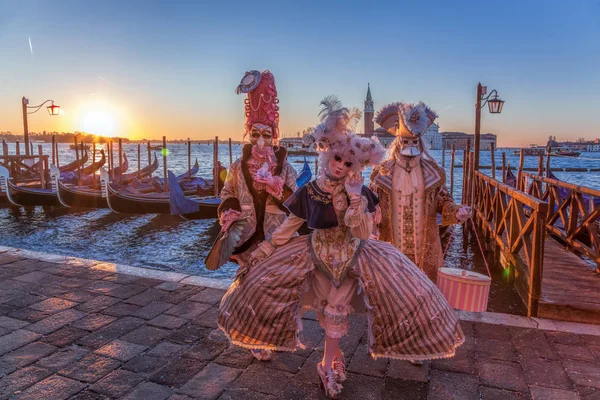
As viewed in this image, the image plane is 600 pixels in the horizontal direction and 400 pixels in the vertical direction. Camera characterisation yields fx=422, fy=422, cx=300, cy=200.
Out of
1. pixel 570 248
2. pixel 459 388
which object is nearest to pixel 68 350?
pixel 459 388

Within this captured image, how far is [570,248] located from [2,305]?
6.97 meters

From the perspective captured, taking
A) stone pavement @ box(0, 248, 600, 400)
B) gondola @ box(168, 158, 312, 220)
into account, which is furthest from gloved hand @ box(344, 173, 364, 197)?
gondola @ box(168, 158, 312, 220)

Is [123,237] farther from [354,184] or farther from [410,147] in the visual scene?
[354,184]

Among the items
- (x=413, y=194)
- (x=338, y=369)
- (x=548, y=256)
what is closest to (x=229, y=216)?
(x=338, y=369)

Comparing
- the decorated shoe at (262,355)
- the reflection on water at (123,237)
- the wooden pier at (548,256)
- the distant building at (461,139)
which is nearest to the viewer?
the decorated shoe at (262,355)

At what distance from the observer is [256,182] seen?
3.03m

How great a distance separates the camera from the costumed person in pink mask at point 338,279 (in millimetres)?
2195

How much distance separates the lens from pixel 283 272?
2.35 meters

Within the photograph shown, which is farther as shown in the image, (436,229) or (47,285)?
(47,285)

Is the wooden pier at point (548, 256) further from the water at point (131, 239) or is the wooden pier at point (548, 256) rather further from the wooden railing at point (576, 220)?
the water at point (131, 239)

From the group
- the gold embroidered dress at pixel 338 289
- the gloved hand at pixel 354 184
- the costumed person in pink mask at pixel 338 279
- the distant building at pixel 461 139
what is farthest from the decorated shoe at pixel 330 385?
the distant building at pixel 461 139

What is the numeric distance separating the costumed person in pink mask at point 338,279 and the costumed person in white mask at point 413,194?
72 cm

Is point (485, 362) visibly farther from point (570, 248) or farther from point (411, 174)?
point (570, 248)

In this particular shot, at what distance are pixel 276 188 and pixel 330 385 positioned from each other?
1.31 m
